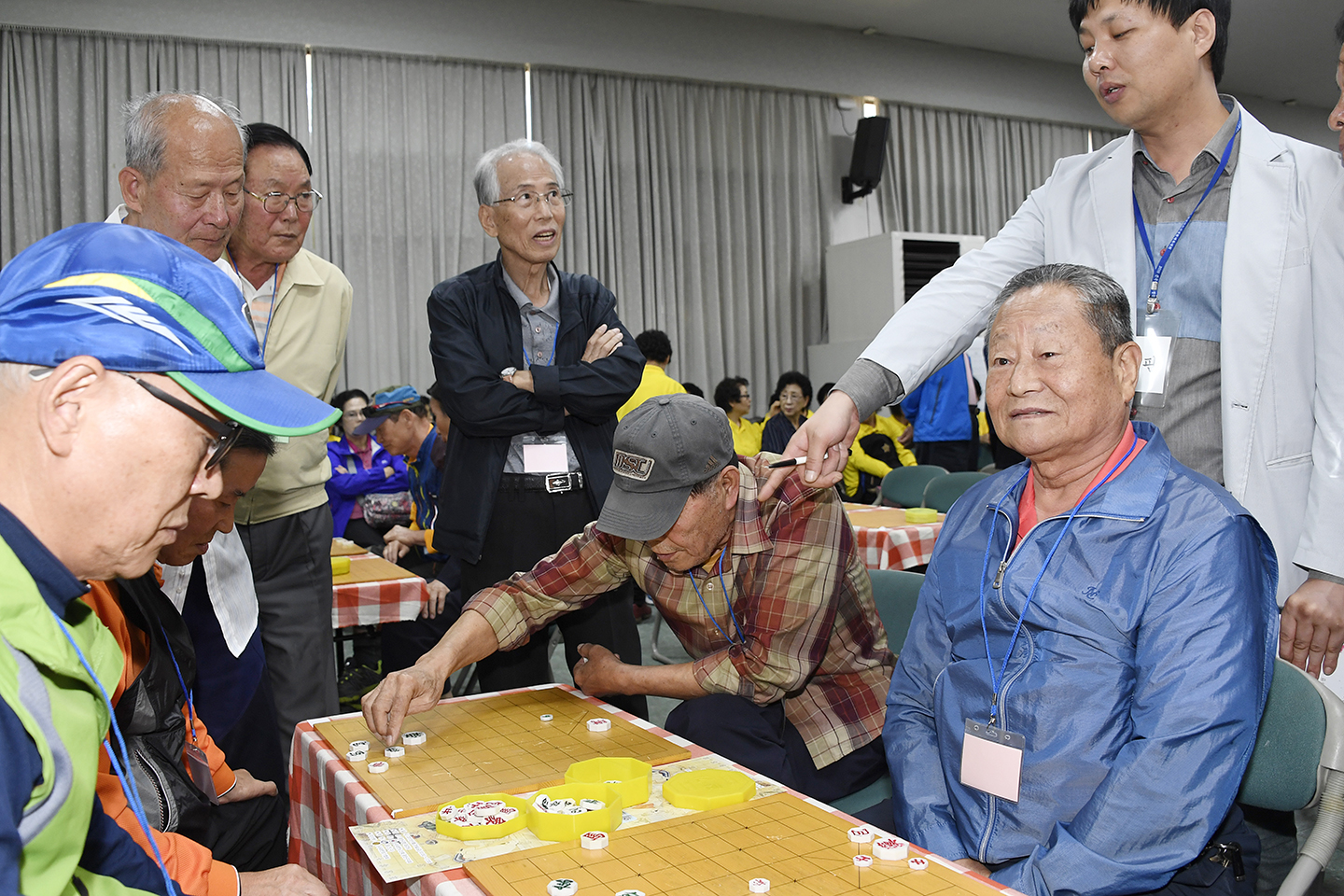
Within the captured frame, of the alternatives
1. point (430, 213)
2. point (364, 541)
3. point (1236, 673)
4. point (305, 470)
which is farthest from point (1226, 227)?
point (430, 213)

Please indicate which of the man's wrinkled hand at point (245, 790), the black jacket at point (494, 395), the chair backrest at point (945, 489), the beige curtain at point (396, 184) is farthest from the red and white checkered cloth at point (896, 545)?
the beige curtain at point (396, 184)

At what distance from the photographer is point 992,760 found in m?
1.36

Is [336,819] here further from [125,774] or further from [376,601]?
[376,601]

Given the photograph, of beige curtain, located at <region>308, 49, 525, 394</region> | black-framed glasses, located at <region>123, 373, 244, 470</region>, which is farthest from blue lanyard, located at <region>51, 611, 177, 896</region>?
beige curtain, located at <region>308, 49, 525, 394</region>

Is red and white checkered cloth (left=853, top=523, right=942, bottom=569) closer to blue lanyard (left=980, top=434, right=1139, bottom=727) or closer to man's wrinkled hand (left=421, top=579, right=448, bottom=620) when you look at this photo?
man's wrinkled hand (left=421, top=579, right=448, bottom=620)

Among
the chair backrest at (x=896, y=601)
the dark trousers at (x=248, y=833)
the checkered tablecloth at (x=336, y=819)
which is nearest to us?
the checkered tablecloth at (x=336, y=819)

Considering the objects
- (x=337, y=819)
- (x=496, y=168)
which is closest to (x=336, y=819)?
(x=337, y=819)

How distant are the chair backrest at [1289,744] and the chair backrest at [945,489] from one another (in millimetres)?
3146

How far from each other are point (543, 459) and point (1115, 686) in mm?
1611

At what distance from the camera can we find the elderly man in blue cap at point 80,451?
2.57 ft

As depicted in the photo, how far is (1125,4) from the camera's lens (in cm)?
169

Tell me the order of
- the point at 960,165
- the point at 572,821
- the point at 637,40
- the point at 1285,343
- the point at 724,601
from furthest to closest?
1. the point at 960,165
2. the point at 637,40
3. the point at 724,601
4. the point at 1285,343
5. the point at 572,821

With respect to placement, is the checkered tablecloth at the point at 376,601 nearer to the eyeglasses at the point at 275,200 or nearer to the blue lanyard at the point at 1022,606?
the eyeglasses at the point at 275,200

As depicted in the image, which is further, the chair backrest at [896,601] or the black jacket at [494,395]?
the black jacket at [494,395]
